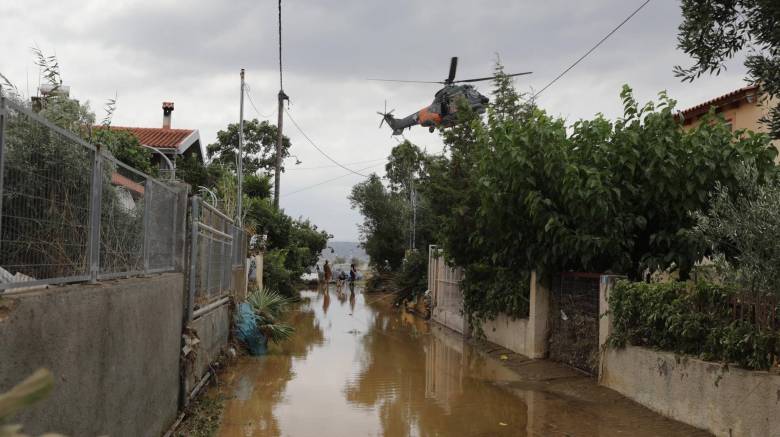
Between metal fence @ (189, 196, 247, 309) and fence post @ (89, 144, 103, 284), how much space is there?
3.69 meters

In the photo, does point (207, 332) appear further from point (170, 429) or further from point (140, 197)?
point (140, 197)

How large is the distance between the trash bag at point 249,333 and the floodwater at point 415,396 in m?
0.30

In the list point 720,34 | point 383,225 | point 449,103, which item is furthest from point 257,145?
point 720,34

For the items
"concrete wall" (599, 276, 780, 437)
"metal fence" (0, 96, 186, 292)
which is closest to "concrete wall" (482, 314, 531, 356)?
"concrete wall" (599, 276, 780, 437)

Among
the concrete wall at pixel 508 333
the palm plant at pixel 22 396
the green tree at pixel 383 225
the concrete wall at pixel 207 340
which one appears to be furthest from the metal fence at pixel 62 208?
the green tree at pixel 383 225

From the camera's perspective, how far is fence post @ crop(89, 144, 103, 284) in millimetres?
5075

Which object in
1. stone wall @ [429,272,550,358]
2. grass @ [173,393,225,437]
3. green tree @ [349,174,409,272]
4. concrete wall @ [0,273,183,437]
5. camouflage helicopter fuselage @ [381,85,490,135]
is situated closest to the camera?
concrete wall @ [0,273,183,437]

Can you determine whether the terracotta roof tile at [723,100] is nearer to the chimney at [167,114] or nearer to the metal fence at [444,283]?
the metal fence at [444,283]

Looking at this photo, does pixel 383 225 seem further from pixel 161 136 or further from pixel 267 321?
pixel 267 321

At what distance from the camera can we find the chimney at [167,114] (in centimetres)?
3234

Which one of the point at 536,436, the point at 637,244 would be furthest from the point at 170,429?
the point at 637,244

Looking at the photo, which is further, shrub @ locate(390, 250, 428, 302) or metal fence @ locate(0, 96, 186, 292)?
shrub @ locate(390, 250, 428, 302)

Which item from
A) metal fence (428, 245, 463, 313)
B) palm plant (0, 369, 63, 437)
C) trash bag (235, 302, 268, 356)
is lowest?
trash bag (235, 302, 268, 356)

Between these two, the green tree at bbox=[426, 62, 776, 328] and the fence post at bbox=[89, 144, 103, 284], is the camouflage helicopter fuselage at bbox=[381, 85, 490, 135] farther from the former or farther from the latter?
the fence post at bbox=[89, 144, 103, 284]
